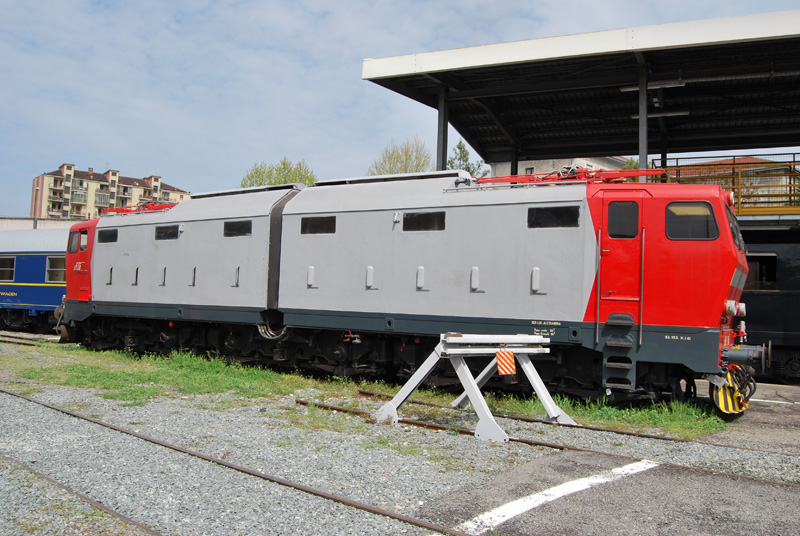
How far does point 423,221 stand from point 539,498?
19.7 ft

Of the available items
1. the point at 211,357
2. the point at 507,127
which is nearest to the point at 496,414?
the point at 211,357

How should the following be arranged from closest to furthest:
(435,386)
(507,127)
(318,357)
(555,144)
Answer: (435,386)
(318,357)
(507,127)
(555,144)

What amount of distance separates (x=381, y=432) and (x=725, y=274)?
16.8 ft

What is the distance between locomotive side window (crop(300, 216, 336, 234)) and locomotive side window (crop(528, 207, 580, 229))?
3.82 metres

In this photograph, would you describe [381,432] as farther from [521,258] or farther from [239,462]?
[521,258]

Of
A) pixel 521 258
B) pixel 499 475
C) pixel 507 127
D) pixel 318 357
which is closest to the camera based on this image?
pixel 499 475

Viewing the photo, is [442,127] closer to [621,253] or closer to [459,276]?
[459,276]

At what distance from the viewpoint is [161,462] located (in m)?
6.46

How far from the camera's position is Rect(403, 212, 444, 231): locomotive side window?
1060 centimetres

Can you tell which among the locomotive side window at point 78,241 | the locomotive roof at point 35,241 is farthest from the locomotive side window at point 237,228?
the locomotive roof at point 35,241

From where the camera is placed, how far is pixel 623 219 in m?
9.21

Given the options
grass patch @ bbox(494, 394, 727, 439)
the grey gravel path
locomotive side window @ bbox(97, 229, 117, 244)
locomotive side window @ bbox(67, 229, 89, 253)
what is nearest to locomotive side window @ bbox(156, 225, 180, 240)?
locomotive side window @ bbox(97, 229, 117, 244)

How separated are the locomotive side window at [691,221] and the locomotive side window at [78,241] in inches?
548

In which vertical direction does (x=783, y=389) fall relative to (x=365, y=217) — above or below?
below
